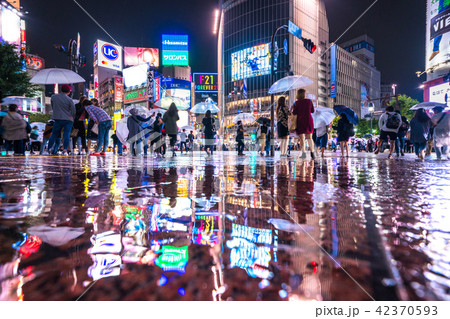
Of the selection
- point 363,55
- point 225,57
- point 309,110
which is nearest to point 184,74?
point 225,57

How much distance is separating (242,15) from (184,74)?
28156 mm

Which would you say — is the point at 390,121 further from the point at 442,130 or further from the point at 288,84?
the point at 288,84

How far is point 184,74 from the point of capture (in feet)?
282

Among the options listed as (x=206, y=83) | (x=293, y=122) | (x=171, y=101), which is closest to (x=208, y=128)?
(x=293, y=122)

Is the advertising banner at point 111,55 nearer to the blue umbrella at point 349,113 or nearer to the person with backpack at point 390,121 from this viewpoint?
the blue umbrella at point 349,113

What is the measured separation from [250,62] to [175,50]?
74.8 feet

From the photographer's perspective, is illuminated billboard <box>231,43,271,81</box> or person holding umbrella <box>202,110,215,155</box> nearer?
person holding umbrella <box>202,110,215,155</box>

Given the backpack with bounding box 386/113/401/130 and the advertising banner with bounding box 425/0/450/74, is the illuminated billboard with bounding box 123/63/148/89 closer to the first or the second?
the advertising banner with bounding box 425/0/450/74

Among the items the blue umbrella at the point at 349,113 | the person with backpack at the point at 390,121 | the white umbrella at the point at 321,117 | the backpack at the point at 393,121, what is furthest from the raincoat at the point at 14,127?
the backpack at the point at 393,121

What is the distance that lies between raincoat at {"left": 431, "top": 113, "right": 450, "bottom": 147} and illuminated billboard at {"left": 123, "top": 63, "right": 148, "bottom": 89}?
64.9 m

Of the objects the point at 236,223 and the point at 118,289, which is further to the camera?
the point at 236,223

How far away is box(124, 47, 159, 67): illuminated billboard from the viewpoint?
7056 centimetres

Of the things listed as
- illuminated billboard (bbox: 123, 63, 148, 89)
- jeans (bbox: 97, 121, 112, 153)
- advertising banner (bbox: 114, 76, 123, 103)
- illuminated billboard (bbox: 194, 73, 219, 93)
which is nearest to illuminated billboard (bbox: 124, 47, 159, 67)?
illuminated billboard (bbox: 123, 63, 148, 89)
